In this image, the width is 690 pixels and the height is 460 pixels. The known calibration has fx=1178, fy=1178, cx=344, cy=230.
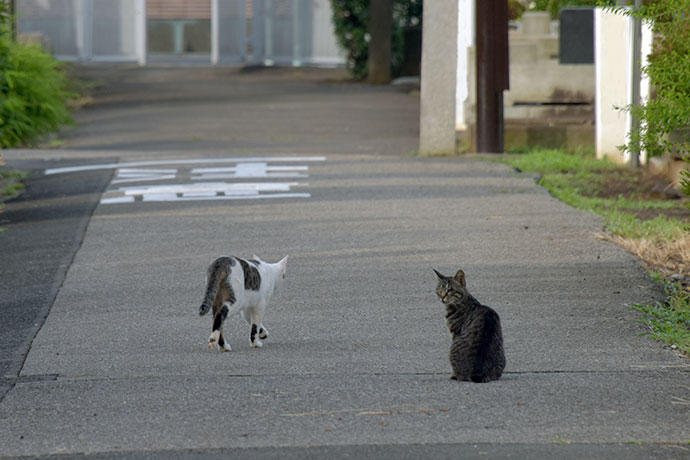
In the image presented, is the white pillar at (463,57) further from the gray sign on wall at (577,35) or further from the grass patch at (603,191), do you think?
the grass patch at (603,191)

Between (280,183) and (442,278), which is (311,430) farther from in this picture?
(280,183)

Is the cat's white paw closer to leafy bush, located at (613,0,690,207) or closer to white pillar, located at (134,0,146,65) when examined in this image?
leafy bush, located at (613,0,690,207)

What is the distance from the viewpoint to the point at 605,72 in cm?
1616

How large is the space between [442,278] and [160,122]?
17.6 meters

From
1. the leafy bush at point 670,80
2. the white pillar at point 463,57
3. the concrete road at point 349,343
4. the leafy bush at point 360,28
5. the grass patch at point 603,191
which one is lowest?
the concrete road at point 349,343

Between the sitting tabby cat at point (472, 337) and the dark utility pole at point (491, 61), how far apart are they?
10.9 metres

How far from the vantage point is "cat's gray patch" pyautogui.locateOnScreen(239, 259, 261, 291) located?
22.0ft

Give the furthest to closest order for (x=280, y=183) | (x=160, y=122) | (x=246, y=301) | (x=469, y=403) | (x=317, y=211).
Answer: (x=160, y=122), (x=280, y=183), (x=317, y=211), (x=246, y=301), (x=469, y=403)

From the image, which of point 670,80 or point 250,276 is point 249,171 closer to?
point 250,276

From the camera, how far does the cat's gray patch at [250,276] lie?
22.0 feet

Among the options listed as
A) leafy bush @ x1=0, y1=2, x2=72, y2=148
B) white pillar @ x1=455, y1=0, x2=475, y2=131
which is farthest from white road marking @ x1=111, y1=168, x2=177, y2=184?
white pillar @ x1=455, y1=0, x2=475, y2=131

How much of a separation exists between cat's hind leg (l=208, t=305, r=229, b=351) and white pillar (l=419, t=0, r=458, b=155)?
10.8 m

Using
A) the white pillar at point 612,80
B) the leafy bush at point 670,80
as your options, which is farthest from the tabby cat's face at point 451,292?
the white pillar at point 612,80

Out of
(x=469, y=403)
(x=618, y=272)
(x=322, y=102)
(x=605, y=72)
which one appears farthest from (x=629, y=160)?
(x=322, y=102)
